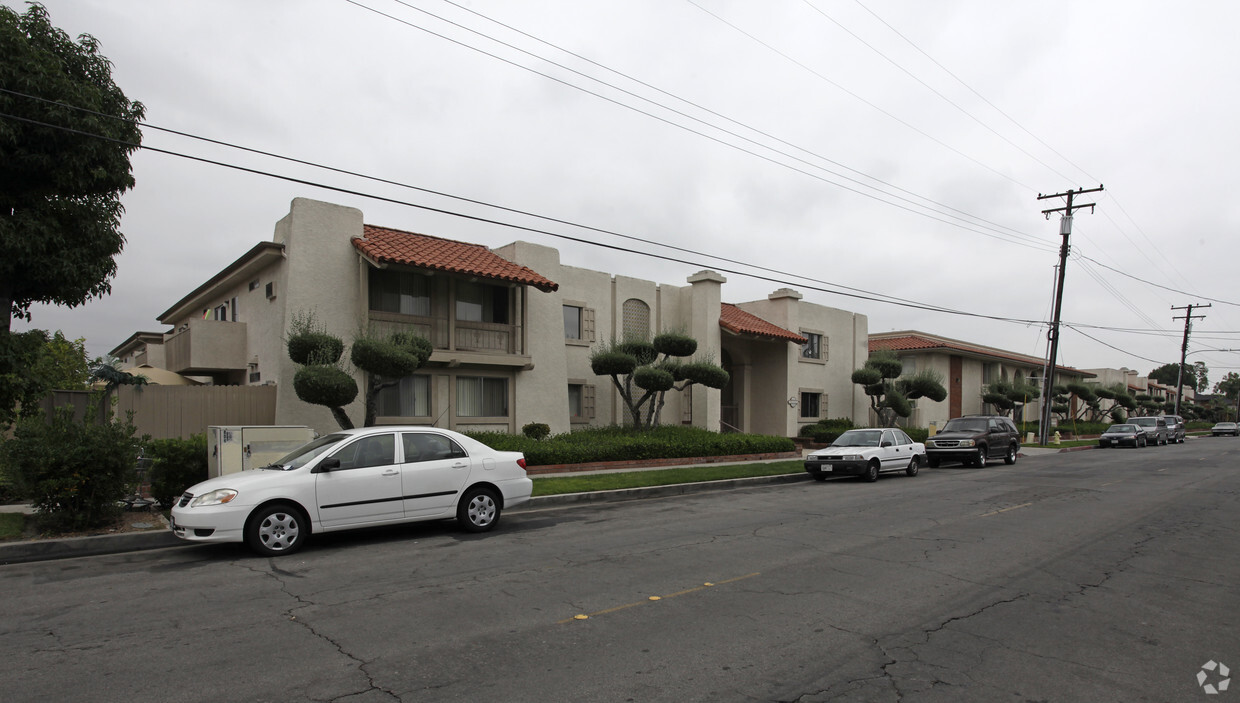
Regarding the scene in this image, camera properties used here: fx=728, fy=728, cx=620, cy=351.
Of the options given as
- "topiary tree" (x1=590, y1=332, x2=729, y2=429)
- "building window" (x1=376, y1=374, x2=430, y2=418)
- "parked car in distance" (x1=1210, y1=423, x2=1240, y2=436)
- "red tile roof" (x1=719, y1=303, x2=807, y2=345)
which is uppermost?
"red tile roof" (x1=719, y1=303, x2=807, y2=345)

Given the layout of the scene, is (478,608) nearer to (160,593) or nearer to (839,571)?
(160,593)

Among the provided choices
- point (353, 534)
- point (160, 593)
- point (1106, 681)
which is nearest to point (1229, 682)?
point (1106, 681)

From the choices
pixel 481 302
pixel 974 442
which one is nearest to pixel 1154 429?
pixel 974 442

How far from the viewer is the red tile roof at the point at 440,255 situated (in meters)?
17.4

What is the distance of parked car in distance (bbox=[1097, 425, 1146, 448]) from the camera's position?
127 ft

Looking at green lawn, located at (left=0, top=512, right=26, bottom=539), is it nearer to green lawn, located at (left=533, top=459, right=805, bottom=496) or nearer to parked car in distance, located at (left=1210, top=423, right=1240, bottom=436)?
green lawn, located at (left=533, top=459, right=805, bottom=496)

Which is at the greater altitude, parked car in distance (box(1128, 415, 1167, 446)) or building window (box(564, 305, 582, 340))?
building window (box(564, 305, 582, 340))

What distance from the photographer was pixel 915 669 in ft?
16.4

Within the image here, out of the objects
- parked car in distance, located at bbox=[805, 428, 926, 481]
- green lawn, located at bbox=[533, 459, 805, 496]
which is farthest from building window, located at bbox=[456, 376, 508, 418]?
parked car in distance, located at bbox=[805, 428, 926, 481]

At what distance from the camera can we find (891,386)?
3278cm

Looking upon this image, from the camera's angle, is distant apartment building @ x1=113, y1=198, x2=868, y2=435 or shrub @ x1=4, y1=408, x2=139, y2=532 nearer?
shrub @ x1=4, y1=408, x2=139, y2=532

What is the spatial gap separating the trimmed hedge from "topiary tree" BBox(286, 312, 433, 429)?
10.8 feet

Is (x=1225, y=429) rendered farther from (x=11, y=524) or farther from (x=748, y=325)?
(x=11, y=524)

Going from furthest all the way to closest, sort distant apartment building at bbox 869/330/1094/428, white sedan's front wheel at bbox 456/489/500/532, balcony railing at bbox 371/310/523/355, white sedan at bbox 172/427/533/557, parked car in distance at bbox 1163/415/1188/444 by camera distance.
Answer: parked car in distance at bbox 1163/415/1188/444
distant apartment building at bbox 869/330/1094/428
balcony railing at bbox 371/310/523/355
white sedan's front wheel at bbox 456/489/500/532
white sedan at bbox 172/427/533/557
